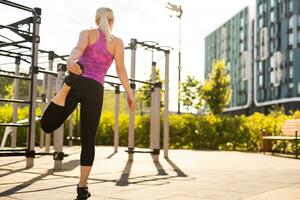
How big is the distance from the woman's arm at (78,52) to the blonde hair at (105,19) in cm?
15

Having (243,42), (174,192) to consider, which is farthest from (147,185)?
(243,42)

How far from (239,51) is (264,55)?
1040 centimetres

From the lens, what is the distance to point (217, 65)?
34562 mm

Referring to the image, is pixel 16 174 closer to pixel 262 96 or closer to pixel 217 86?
pixel 217 86

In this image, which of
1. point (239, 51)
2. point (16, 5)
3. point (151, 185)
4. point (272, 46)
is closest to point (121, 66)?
point (151, 185)

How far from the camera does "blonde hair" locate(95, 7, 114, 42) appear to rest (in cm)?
383

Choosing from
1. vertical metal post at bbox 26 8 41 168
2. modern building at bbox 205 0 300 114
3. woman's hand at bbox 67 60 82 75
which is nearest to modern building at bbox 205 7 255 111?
modern building at bbox 205 0 300 114

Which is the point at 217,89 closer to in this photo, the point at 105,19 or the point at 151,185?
the point at 151,185

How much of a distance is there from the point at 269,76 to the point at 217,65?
961 inches

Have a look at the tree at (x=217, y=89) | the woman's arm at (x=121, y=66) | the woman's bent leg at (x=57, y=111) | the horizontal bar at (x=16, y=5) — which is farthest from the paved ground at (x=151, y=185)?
the tree at (x=217, y=89)

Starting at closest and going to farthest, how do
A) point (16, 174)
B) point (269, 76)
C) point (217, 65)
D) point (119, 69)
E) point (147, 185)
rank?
point (119, 69), point (147, 185), point (16, 174), point (217, 65), point (269, 76)

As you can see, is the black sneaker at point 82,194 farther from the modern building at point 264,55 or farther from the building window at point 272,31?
the building window at point 272,31

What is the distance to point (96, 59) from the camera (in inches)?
149

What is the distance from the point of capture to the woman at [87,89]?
12.1 ft
